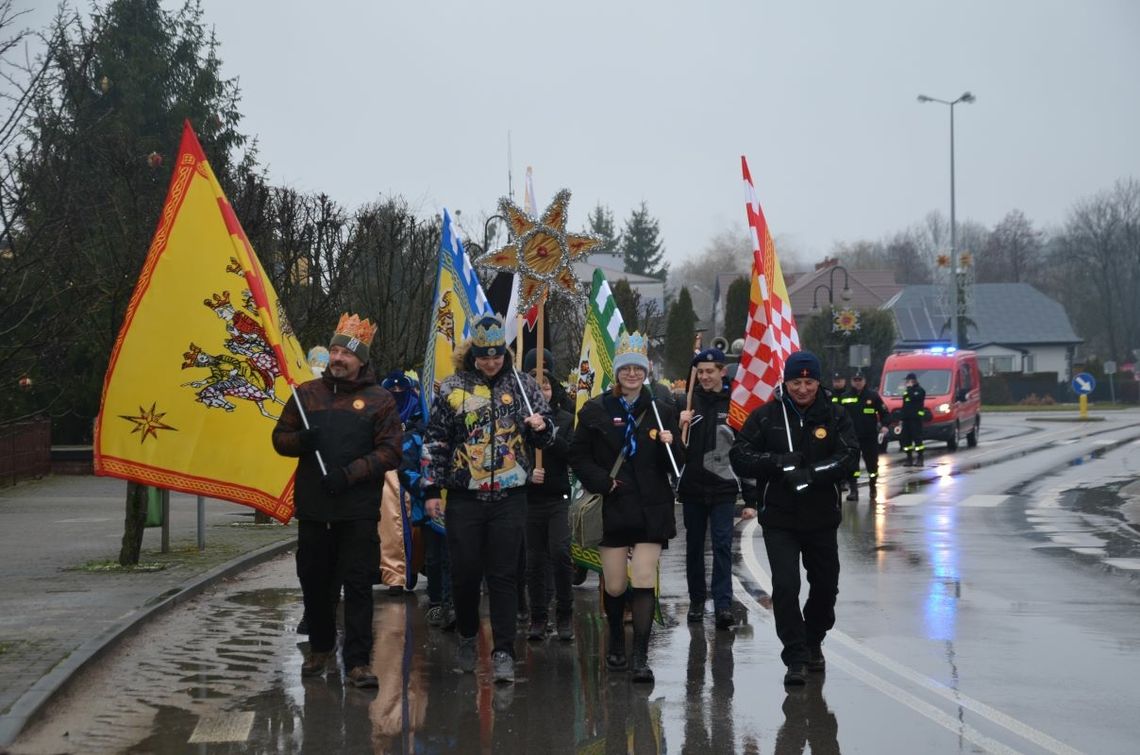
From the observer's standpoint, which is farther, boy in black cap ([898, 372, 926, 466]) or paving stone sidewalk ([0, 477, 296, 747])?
boy in black cap ([898, 372, 926, 466])

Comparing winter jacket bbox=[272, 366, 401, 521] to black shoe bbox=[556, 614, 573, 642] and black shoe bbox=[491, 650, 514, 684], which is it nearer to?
black shoe bbox=[491, 650, 514, 684]

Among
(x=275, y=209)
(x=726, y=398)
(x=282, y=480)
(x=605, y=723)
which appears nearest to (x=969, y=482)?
(x=275, y=209)

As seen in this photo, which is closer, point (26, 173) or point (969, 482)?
point (26, 173)

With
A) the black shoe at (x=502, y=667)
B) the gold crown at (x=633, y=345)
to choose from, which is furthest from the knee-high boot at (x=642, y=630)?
the gold crown at (x=633, y=345)

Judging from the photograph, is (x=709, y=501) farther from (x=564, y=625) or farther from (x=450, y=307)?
(x=450, y=307)

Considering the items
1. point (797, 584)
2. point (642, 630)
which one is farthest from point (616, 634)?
point (797, 584)

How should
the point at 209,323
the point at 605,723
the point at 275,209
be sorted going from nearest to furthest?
the point at 605,723
the point at 209,323
the point at 275,209

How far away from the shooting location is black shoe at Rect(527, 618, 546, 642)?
1055 cm

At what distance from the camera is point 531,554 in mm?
10719

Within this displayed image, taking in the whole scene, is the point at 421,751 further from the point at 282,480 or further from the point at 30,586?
the point at 30,586

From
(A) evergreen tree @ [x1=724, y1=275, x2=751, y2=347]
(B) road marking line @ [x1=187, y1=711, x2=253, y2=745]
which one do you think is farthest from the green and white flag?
(A) evergreen tree @ [x1=724, y1=275, x2=751, y2=347]

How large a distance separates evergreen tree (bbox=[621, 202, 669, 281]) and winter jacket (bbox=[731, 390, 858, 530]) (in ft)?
418

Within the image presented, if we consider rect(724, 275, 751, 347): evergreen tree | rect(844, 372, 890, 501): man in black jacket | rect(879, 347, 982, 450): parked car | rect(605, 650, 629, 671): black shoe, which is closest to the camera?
rect(605, 650, 629, 671): black shoe

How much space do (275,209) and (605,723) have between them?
24.2 meters
